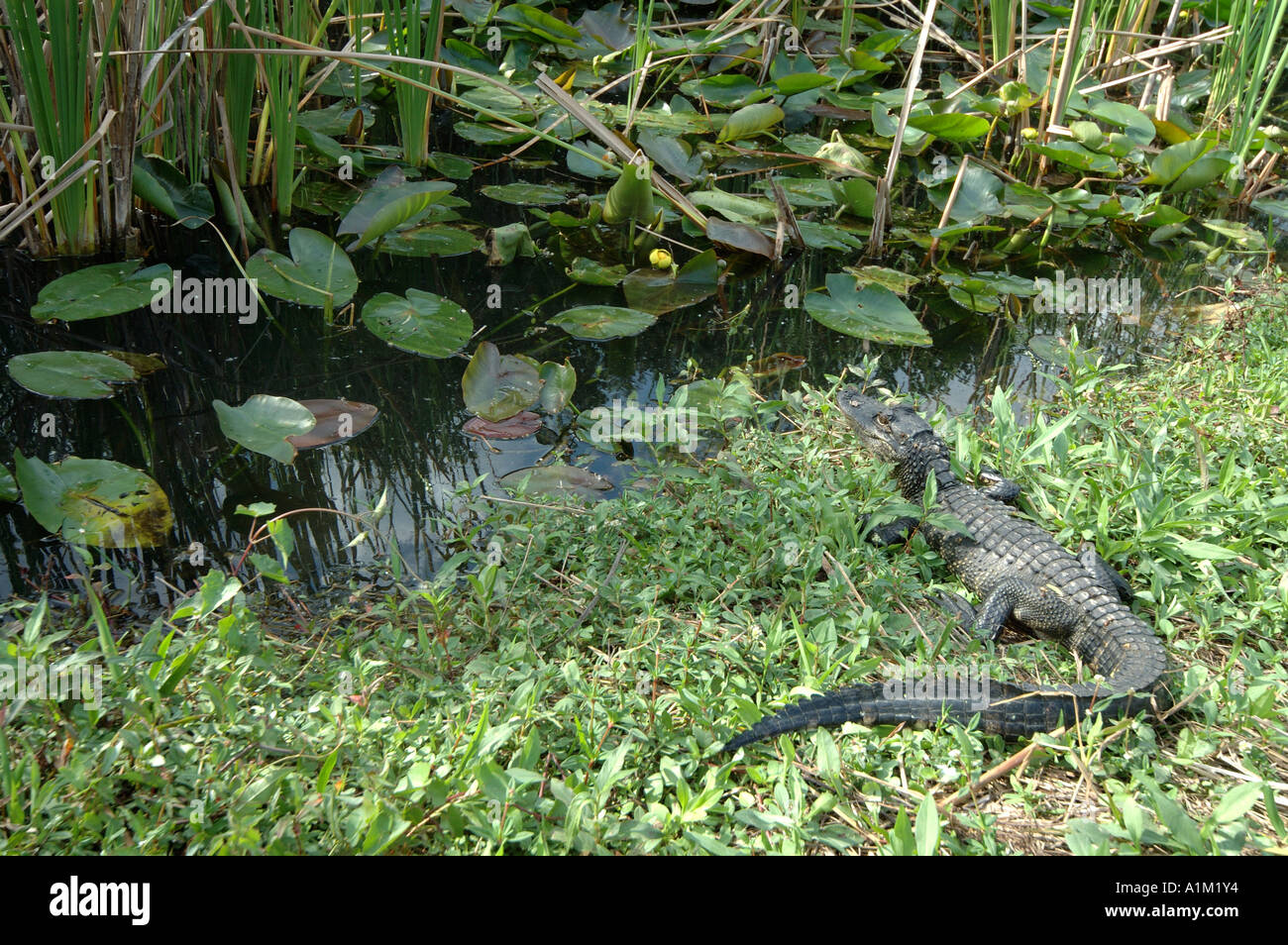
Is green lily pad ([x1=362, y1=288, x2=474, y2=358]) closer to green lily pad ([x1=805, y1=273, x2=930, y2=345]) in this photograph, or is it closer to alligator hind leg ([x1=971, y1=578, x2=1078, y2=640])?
green lily pad ([x1=805, y1=273, x2=930, y2=345])

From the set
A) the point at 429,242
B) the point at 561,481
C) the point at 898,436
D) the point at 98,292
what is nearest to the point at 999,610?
the point at 898,436

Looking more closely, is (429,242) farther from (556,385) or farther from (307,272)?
(556,385)

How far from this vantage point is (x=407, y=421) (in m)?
3.34

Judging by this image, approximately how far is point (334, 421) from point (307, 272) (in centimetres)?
91

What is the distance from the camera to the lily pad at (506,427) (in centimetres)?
326

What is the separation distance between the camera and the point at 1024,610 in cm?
247

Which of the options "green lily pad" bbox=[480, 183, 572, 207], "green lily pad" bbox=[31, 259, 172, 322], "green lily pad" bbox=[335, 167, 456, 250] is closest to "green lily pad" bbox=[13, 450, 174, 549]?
"green lily pad" bbox=[31, 259, 172, 322]

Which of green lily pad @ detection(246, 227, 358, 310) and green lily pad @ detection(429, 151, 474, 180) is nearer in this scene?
green lily pad @ detection(246, 227, 358, 310)

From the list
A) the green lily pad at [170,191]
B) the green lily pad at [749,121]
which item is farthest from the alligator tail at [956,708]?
the green lily pad at [749,121]

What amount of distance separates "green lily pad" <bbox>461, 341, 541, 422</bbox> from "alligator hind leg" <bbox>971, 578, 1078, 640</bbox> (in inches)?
66.3

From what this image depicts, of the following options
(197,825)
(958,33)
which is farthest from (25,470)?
(958,33)

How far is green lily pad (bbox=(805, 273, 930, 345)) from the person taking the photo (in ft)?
12.6
